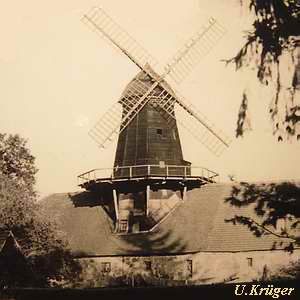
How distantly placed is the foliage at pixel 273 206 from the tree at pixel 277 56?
56.5 inches

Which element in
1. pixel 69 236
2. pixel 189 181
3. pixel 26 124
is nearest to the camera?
pixel 26 124

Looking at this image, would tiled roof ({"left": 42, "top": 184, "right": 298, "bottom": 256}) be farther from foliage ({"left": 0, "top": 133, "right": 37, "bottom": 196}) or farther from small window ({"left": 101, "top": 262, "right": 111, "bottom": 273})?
foliage ({"left": 0, "top": 133, "right": 37, "bottom": 196})

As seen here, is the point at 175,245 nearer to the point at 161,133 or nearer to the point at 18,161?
the point at 161,133

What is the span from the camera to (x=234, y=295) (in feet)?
30.9

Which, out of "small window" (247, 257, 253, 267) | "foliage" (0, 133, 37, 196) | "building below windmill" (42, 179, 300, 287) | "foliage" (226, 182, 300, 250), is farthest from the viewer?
"building below windmill" (42, 179, 300, 287)

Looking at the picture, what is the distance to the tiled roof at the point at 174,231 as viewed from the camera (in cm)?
1377

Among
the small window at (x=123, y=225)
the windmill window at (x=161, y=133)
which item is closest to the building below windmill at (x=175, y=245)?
the small window at (x=123, y=225)

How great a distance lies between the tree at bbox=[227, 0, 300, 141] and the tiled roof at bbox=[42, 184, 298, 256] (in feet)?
12.3

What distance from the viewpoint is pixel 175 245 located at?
14367 millimetres

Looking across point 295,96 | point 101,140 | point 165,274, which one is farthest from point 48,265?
point 295,96

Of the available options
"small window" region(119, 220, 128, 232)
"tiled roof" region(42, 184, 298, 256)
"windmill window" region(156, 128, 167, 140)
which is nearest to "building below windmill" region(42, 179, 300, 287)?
"tiled roof" region(42, 184, 298, 256)

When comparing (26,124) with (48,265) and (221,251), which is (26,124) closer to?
(48,265)

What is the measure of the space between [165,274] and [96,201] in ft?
9.40

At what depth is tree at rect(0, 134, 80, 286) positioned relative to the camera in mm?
11562
